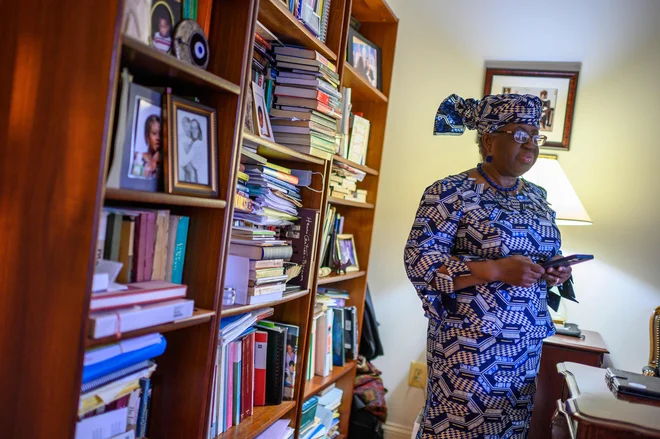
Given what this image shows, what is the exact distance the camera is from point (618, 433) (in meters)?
1.12

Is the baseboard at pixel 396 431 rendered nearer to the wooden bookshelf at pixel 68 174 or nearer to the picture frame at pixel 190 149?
the wooden bookshelf at pixel 68 174

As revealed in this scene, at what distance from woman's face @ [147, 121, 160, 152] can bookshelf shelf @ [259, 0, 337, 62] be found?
0.52 meters

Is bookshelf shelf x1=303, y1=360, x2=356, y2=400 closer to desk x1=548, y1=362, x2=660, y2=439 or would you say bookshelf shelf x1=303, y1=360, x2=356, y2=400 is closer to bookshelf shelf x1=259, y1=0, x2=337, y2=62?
desk x1=548, y1=362, x2=660, y2=439

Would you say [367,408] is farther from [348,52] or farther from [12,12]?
[12,12]

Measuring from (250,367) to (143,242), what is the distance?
2.18 ft

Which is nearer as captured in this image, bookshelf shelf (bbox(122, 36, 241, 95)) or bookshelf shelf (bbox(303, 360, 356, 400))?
bookshelf shelf (bbox(122, 36, 241, 95))

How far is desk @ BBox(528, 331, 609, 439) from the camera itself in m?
2.20

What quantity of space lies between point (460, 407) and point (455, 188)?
610 mm

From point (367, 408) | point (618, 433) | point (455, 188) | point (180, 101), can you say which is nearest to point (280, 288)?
point (455, 188)

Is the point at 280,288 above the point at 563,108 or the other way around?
the other way around

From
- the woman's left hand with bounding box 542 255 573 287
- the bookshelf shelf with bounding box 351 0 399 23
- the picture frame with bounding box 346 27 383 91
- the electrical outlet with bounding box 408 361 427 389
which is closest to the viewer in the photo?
the woman's left hand with bounding box 542 255 573 287

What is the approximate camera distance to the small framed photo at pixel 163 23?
4.12 feet

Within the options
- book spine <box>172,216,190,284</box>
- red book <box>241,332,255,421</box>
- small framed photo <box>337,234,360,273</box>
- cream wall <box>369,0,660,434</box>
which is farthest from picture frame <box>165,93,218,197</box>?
cream wall <box>369,0,660,434</box>

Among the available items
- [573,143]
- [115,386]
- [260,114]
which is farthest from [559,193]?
[115,386]
